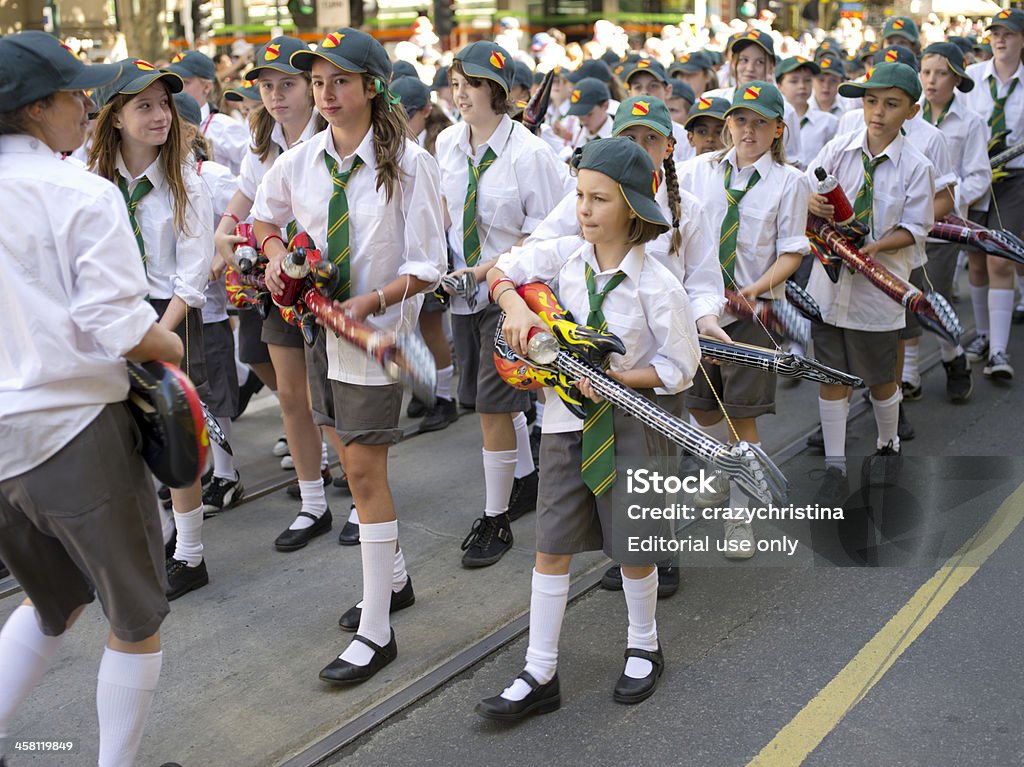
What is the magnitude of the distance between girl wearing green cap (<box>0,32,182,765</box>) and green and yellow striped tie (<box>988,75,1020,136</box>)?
6937 mm

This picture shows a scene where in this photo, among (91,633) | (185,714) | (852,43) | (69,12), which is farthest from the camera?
(69,12)

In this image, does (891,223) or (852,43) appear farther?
(852,43)

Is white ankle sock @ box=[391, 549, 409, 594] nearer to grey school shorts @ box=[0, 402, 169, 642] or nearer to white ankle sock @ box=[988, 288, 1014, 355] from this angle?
grey school shorts @ box=[0, 402, 169, 642]

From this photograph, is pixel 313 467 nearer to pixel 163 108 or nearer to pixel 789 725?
pixel 163 108

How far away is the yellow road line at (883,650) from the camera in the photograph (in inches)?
144

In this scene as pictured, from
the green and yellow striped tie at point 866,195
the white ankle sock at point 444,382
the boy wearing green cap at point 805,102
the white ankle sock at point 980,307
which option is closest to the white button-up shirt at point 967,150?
the boy wearing green cap at point 805,102

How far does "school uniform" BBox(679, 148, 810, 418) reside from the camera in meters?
5.21

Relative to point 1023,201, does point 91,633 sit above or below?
below

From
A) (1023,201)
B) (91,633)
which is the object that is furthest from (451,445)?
(1023,201)

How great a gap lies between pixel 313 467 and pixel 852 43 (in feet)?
56.9

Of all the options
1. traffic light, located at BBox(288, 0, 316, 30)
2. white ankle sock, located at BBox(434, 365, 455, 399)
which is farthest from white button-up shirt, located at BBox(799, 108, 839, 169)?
traffic light, located at BBox(288, 0, 316, 30)

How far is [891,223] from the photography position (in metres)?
5.91

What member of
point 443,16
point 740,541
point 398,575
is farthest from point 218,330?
point 443,16

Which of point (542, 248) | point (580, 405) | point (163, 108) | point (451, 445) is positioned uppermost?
point (163, 108)
